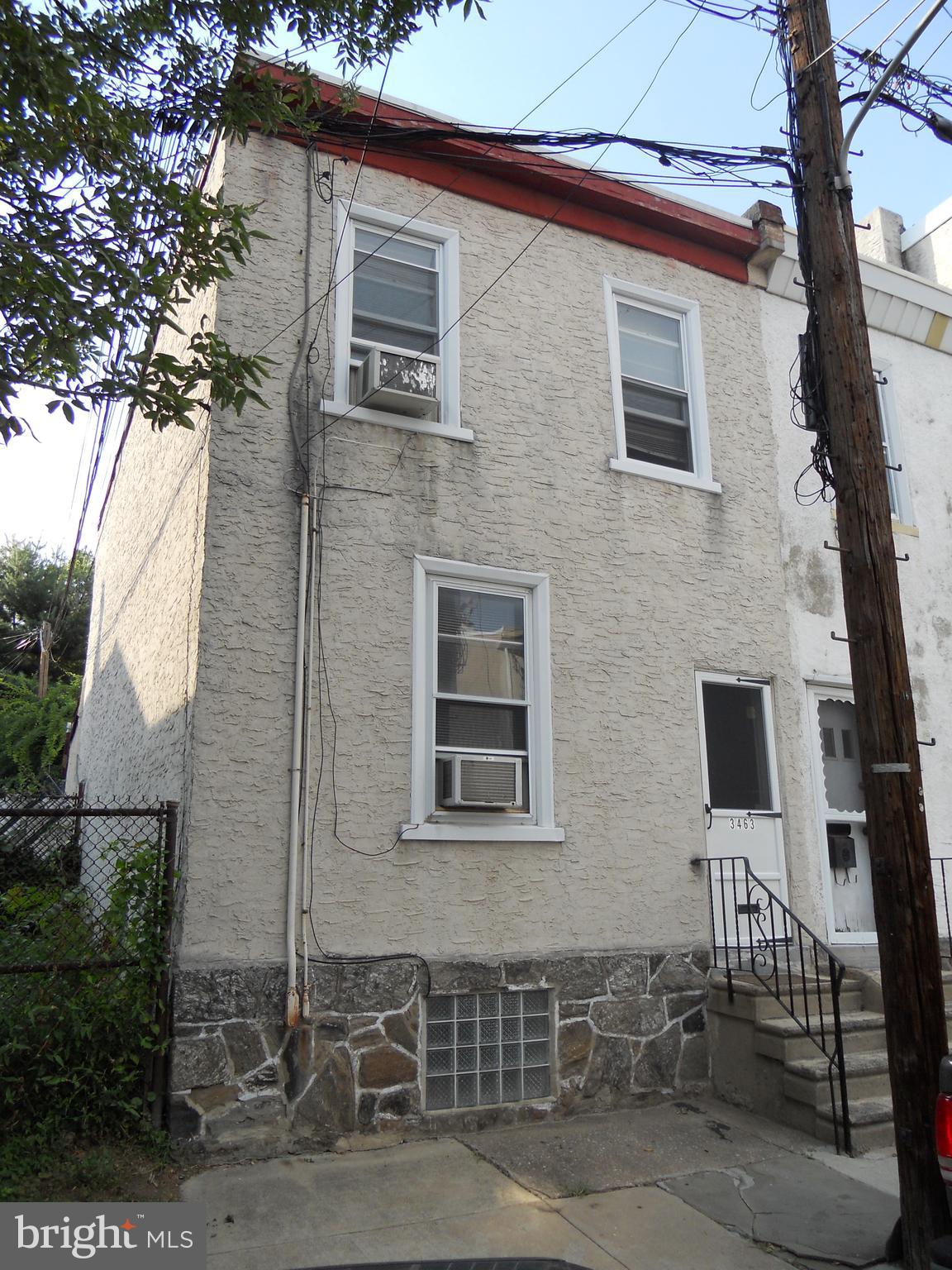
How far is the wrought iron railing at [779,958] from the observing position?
627cm

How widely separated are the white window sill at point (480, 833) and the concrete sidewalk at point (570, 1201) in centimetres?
185

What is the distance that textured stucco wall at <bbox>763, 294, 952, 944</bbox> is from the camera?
335 inches

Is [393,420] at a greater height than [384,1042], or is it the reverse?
[393,420]

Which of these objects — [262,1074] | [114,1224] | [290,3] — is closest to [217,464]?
[290,3]

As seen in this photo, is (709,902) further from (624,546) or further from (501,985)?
(624,546)

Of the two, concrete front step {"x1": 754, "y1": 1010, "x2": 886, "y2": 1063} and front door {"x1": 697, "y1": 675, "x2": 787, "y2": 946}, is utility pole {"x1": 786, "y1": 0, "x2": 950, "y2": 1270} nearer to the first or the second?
concrete front step {"x1": 754, "y1": 1010, "x2": 886, "y2": 1063}

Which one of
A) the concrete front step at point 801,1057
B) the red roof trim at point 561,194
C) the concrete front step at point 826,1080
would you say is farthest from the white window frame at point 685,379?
the concrete front step at point 826,1080

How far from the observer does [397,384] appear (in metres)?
7.16

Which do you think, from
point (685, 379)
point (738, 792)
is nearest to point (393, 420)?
point (685, 379)

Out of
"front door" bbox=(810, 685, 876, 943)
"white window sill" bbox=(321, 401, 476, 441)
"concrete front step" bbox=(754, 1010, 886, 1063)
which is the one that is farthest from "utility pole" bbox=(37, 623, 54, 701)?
"concrete front step" bbox=(754, 1010, 886, 1063)

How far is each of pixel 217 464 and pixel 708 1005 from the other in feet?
17.2

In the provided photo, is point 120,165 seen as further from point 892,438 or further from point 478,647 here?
point 892,438

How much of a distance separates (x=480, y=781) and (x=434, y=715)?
0.61 m

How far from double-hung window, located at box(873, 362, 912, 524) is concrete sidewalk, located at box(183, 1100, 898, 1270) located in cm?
619
